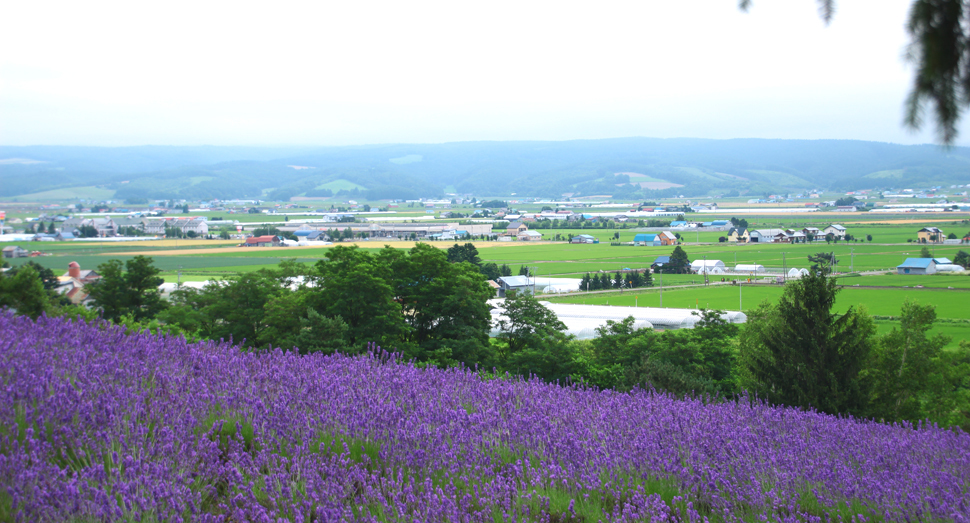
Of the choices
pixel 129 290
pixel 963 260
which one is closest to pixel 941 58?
pixel 129 290

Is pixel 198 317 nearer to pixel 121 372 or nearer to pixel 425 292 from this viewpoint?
pixel 425 292

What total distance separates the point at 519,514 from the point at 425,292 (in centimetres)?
1420

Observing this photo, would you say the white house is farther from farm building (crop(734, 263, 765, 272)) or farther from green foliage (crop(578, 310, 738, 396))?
green foliage (crop(578, 310, 738, 396))

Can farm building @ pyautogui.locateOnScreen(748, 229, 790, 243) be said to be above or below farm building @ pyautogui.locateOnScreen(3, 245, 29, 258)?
below

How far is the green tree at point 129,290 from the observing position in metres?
19.6

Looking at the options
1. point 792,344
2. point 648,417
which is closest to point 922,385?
point 792,344

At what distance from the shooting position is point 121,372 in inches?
187

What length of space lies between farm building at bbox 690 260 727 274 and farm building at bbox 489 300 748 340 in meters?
27.7

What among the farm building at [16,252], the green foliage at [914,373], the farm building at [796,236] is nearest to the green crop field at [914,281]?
the green foliage at [914,373]

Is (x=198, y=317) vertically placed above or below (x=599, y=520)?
below

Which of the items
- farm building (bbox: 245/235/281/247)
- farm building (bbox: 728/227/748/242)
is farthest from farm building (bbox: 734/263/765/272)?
farm building (bbox: 245/235/281/247)

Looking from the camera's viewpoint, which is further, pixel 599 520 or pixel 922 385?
pixel 922 385

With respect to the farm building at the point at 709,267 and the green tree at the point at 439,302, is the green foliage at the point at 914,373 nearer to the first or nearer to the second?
the green tree at the point at 439,302

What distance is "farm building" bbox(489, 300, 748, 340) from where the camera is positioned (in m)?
31.9
